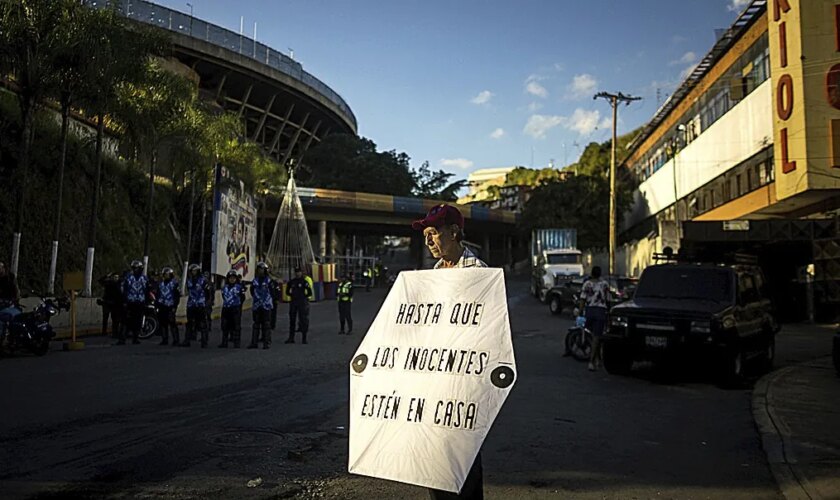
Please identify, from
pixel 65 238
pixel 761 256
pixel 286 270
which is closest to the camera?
pixel 65 238

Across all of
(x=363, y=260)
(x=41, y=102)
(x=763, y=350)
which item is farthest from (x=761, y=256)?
(x=363, y=260)

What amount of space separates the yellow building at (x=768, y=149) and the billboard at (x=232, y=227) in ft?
53.7

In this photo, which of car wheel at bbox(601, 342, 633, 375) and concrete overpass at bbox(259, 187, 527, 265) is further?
concrete overpass at bbox(259, 187, 527, 265)

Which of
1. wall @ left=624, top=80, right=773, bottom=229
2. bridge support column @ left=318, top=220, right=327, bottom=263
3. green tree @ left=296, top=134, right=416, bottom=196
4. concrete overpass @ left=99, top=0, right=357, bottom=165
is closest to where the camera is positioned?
wall @ left=624, top=80, right=773, bottom=229

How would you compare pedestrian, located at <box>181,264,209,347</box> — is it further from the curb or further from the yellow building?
the yellow building

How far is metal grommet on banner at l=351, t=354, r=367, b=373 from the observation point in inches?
147

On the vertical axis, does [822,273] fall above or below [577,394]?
above

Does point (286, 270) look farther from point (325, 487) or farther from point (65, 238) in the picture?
point (325, 487)

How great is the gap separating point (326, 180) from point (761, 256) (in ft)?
153

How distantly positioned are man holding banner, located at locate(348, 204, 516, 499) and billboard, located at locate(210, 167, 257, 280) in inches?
905

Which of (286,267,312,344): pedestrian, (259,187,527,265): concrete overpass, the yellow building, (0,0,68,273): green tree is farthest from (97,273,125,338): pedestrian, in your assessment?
(259,187,527,265): concrete overpass

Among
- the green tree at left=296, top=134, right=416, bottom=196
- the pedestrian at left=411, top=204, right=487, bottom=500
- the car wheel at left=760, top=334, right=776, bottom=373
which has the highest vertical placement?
the green tree at left=296, top=134, right=416, bottom=196

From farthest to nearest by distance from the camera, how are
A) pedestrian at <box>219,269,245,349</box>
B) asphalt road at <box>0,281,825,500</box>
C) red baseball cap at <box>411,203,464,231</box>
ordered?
pedestrian at <box>219,269,245,349</box> → asphalt road at <box>0,281,825,500</box> → red baseball cap at <box>411,203,464,231</box>

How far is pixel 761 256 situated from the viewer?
24297mm
